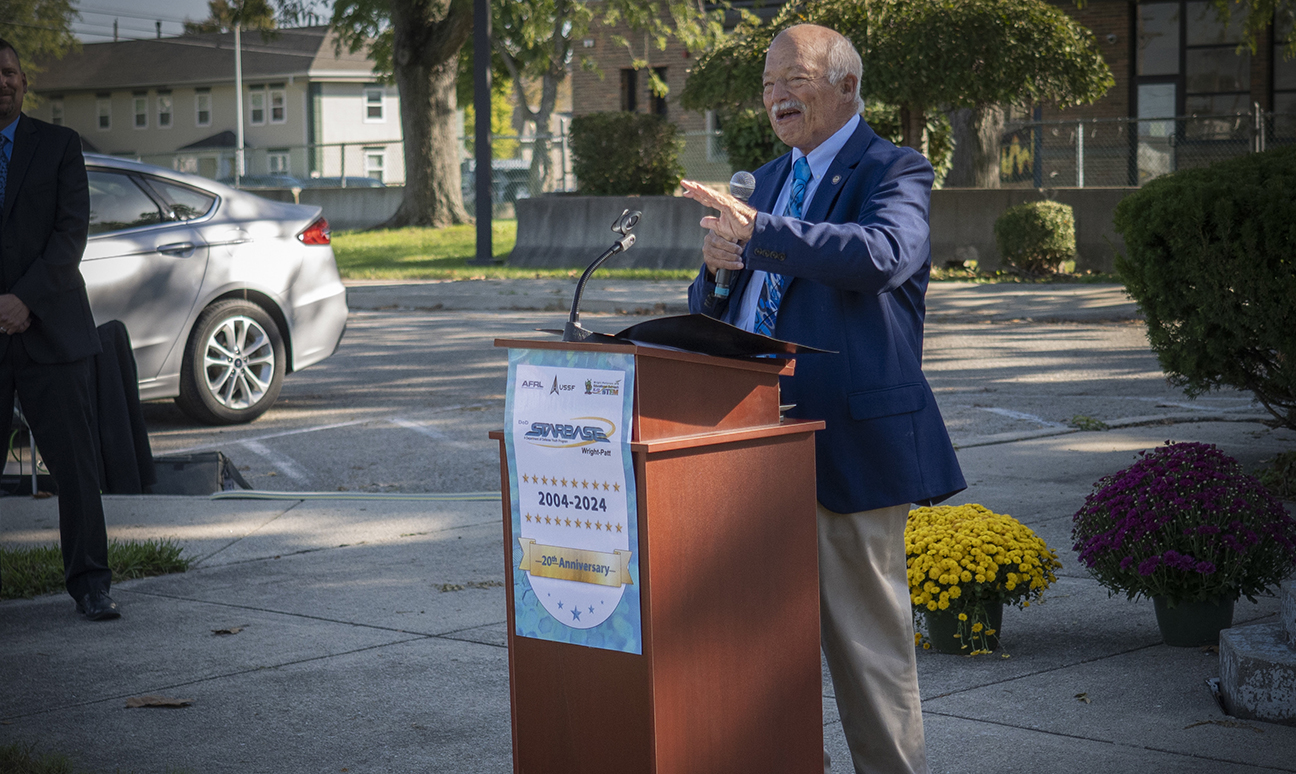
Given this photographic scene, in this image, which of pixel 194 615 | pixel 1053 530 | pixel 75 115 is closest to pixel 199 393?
pixel 194 615

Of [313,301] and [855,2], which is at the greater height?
[855,2]

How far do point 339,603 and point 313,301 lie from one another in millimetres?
4605

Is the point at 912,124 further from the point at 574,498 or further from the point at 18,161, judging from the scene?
the point at 574,498

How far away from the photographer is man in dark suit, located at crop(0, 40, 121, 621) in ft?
16.4

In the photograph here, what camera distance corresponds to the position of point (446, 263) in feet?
73.8

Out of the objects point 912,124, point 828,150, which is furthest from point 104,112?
point 828,150

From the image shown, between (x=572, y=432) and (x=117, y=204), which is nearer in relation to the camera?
(x=572, y=432)

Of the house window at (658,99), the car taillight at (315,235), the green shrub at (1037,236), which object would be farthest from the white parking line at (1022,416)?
the house window at (658,99)

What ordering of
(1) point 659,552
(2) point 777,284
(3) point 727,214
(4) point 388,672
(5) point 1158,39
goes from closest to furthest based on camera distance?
(1) point 659,552, (3) point 727,214, (2) point 777,284, (4) point 388,672, (5) point 1158,39

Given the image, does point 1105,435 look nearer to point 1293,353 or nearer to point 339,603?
point 1293,353

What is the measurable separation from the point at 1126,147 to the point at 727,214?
19014 mm

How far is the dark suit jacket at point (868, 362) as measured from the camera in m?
2.93

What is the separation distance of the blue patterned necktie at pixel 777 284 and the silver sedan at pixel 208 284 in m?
6.19

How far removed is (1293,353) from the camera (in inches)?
229
